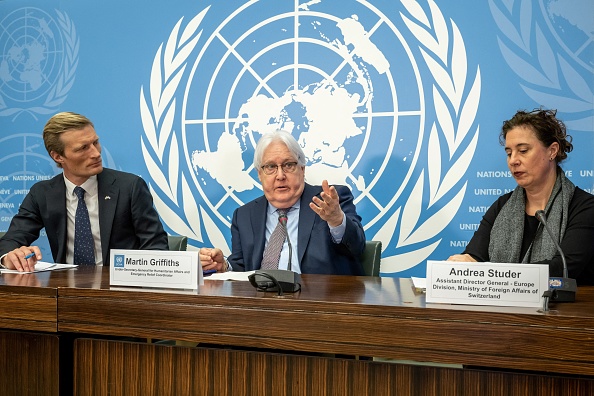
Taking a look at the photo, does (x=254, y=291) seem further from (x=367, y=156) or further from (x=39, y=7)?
(x=39, y=7)

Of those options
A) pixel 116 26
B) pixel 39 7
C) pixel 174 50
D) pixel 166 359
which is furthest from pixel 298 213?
pixel 39 7

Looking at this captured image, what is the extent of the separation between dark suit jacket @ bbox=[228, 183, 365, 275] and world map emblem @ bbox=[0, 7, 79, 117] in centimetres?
195

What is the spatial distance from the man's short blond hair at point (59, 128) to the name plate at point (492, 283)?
2.14 m

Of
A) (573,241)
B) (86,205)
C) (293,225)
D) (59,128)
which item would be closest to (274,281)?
(293,225)

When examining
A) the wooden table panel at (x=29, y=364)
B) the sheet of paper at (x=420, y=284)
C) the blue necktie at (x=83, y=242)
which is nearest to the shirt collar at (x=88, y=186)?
the blue necktie at (x=83, y=242)

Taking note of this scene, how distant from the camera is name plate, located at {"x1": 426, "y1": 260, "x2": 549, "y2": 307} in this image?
1.38 metres

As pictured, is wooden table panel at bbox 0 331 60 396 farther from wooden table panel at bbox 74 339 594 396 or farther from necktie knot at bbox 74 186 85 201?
necktie knot at bbox 74 186 85 201

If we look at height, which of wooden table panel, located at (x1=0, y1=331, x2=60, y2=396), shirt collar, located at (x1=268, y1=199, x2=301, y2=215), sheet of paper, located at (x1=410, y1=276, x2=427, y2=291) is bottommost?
wooden table panel, located at (x1=0, y1=331, x2=60, y2=396)

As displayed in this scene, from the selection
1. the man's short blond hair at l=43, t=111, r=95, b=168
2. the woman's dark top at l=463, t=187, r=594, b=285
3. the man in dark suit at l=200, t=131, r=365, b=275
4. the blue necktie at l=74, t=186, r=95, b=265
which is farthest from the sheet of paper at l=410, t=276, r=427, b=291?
the man's short blond hair at l=43, t=111, r=95, b=168

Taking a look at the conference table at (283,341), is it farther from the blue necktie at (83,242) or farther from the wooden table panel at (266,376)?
the blue necktie at (83,242)

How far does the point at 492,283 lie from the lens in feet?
4.58

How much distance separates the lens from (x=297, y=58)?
3.39m

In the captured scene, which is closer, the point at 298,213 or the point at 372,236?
the point at 298,213

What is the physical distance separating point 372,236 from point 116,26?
2101mm
